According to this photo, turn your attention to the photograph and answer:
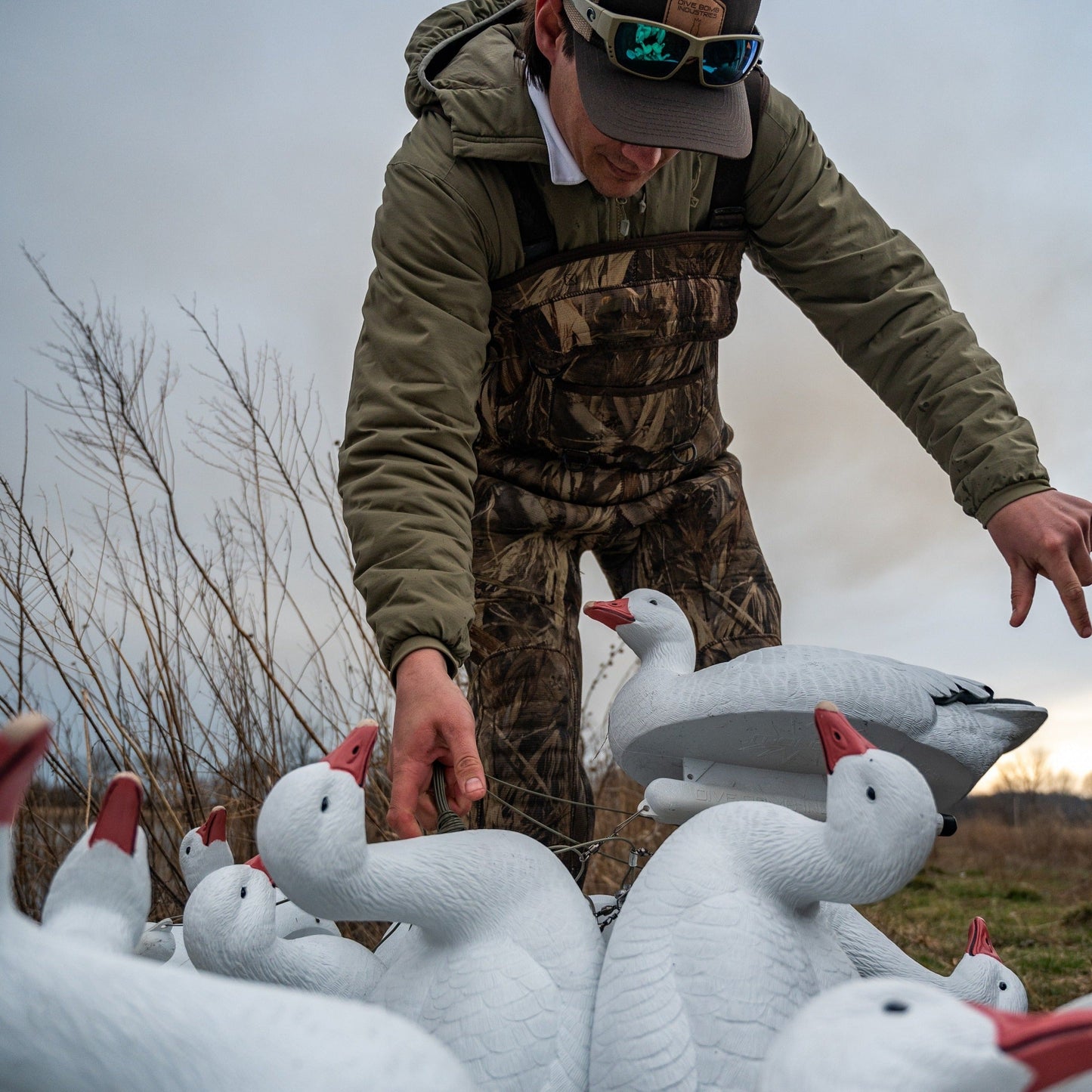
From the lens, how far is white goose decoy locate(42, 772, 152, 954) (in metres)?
1.07

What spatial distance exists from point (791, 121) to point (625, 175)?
17.3 inches

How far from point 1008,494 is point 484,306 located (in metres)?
1.00

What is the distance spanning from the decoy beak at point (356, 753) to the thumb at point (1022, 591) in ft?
3.72

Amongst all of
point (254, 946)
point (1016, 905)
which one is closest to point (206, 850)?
point (254, 946)

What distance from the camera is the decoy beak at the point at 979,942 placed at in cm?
172

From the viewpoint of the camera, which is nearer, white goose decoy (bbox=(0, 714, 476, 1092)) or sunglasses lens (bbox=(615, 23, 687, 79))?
white goose decoy (bbox=(0, 714, 476, 1092))

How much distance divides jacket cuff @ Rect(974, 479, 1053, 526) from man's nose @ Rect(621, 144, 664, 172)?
2.77ft

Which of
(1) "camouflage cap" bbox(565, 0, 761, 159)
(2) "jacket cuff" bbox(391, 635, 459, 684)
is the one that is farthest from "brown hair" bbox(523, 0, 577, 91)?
(2) "jacket cuff" bbox(391, 635, 459, 684)

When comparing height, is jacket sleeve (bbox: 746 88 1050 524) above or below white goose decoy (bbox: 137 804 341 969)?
above

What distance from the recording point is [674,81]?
177 cm

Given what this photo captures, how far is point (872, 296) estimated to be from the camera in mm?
2184

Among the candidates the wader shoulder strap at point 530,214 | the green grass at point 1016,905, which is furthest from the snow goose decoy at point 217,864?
the green grass at point 1016,905

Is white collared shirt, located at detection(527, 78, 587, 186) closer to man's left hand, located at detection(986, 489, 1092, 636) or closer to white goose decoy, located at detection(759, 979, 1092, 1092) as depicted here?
man's left hand, located at detection(986, 489, 1092, 636)

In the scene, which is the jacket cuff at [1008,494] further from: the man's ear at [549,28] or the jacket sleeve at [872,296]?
the man's ear at [549,28]
